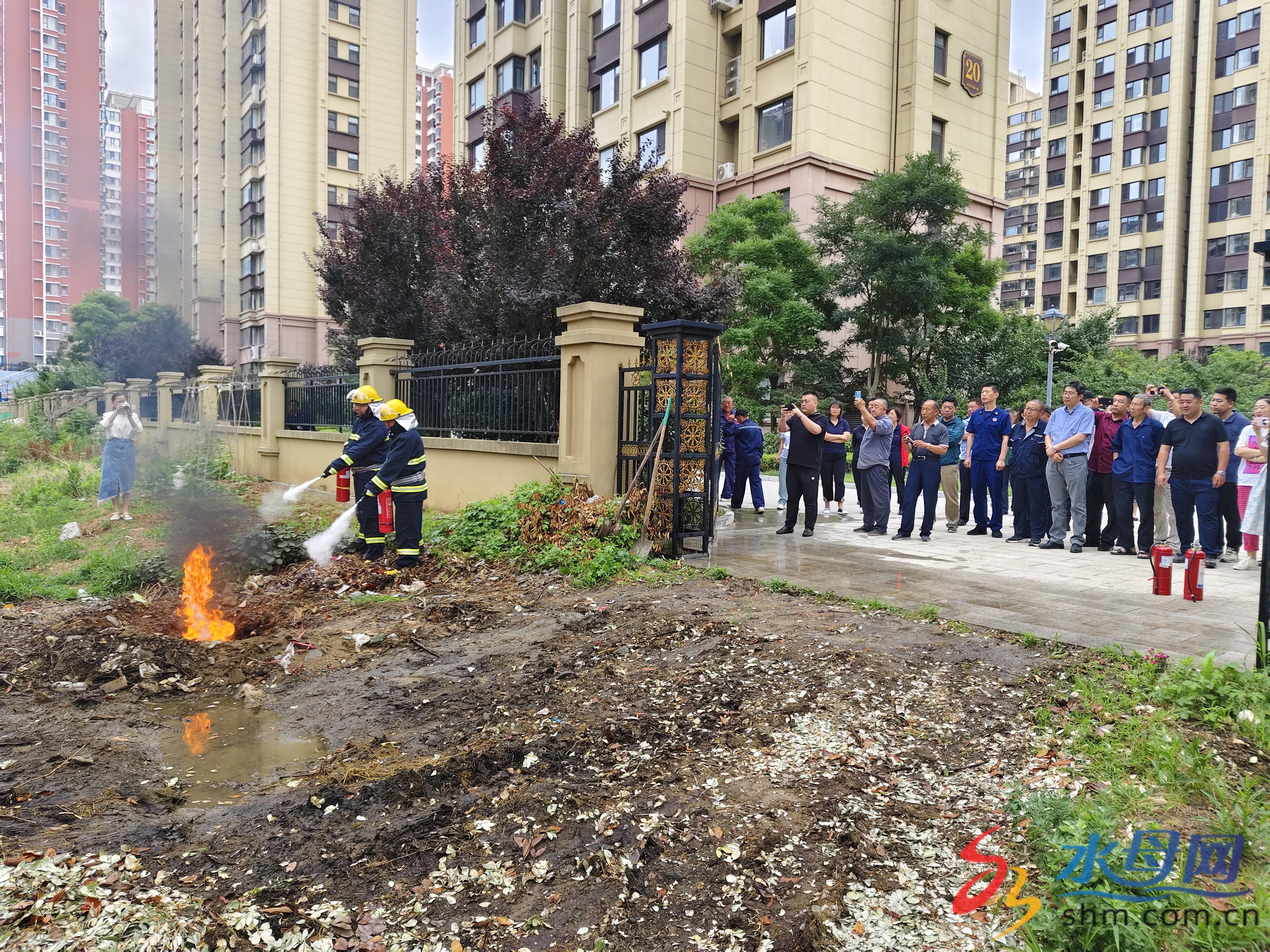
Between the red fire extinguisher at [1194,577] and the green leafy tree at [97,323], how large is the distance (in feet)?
24.3

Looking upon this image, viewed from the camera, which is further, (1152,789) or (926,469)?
(926,469)

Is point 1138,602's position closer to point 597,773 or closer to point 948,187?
point 597,773

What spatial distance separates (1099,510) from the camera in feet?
32.8

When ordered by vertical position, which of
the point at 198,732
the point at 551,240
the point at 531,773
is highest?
the point at 551,240

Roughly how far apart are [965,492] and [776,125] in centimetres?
1855

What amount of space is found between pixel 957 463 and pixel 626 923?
34.4 ft

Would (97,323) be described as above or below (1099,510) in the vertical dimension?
above

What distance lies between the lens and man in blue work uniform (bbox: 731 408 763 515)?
44.0ft

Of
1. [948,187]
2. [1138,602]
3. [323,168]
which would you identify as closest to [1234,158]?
[948,187]

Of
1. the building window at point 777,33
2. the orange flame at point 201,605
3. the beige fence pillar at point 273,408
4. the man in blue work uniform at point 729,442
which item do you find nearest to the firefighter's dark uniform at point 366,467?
the orange flame at point 201,605

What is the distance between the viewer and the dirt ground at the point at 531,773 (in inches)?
115

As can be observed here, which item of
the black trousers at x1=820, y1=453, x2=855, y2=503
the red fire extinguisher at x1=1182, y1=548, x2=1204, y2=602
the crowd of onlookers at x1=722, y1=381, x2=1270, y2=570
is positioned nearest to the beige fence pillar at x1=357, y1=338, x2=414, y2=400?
the crowd of onlookers at x1=722, y1=381, x2=1270, y2=570

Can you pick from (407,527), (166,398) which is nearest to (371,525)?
(407,527)

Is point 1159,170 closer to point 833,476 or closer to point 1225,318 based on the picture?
point 1225,318
